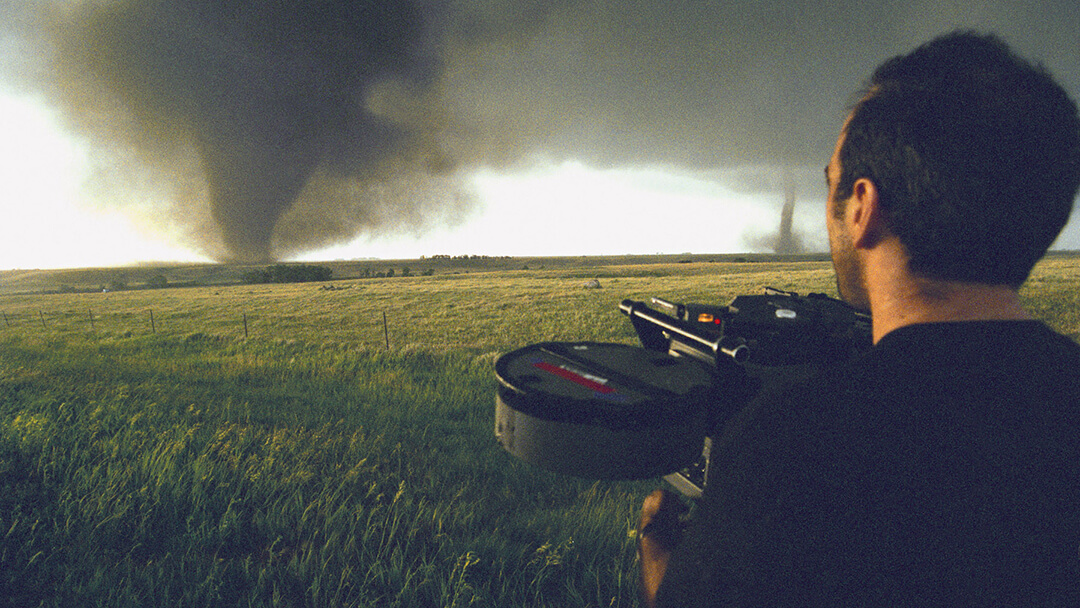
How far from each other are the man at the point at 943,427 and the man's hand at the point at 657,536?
462mm

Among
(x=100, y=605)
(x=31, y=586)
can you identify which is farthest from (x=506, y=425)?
(x=31, y=586)

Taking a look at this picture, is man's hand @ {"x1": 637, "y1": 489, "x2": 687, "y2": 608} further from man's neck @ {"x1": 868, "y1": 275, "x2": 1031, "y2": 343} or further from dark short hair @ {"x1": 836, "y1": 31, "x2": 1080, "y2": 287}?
dark short hair @ {"x1": 836, "y1": 31, "x2": 1080, "y2": 287}

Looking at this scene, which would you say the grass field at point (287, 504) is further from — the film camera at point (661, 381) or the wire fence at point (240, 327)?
the wire fence at point (240, 327)

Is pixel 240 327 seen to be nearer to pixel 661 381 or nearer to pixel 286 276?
pixel 661 381

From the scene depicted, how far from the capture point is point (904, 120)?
3.68 ft

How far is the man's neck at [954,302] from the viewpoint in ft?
3.58

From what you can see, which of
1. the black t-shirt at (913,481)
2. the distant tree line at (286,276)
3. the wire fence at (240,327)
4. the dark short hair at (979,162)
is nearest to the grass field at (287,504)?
the black t-shirt at (913,481)

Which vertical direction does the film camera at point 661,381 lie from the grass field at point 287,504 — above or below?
above

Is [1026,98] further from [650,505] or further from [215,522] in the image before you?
[215,522]

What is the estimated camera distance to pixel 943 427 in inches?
36.8

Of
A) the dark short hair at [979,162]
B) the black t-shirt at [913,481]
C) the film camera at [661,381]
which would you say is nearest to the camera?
the black t-shirt at [913,481]

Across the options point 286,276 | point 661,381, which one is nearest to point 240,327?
point 661,381

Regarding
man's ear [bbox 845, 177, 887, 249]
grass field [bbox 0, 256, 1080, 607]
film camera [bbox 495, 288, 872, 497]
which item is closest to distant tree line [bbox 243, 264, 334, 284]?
grass field [bbox 0, 256, 1080, 607]

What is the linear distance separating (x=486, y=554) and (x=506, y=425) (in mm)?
1212
